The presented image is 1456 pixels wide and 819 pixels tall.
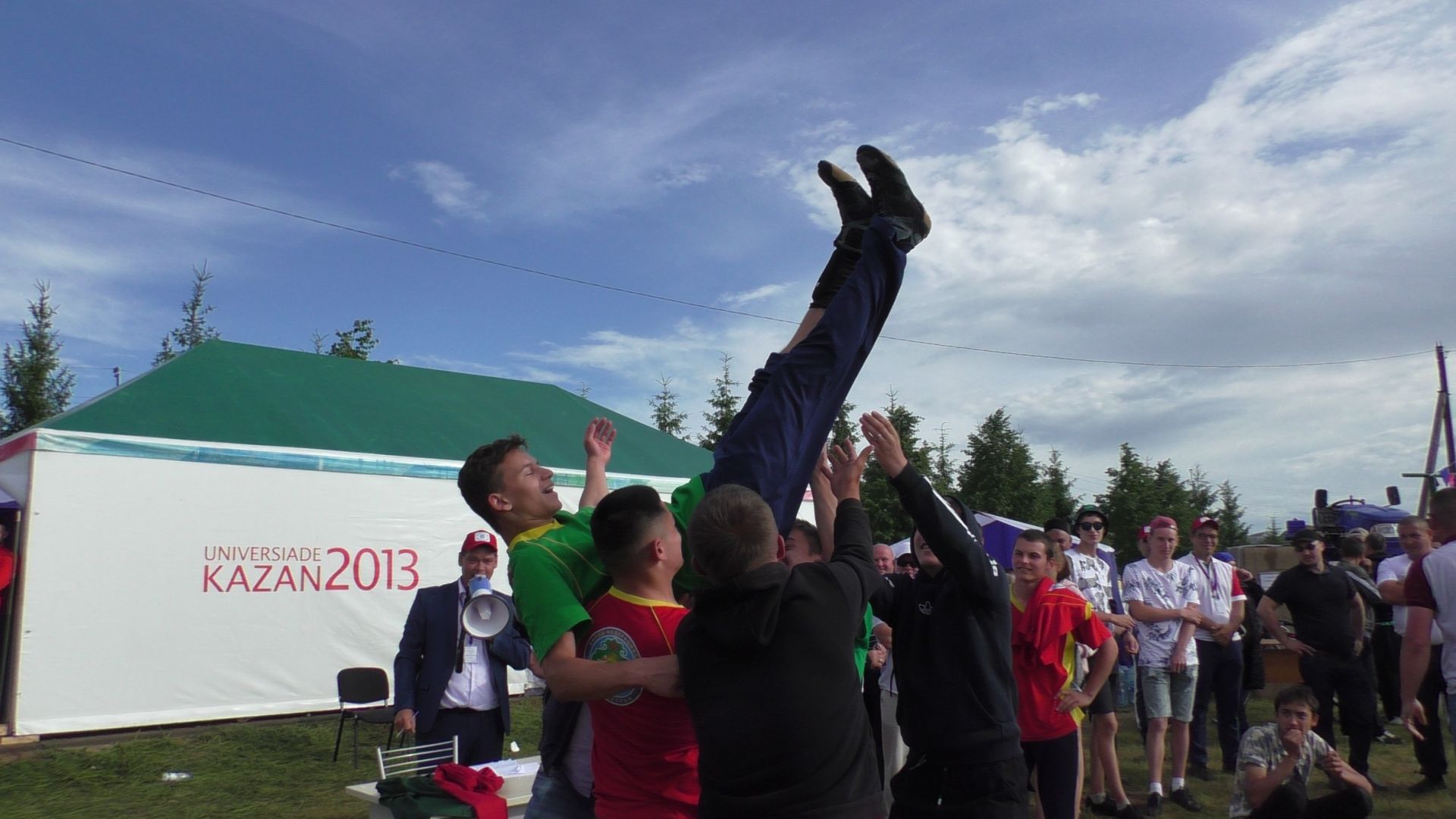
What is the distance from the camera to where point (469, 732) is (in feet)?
17.4

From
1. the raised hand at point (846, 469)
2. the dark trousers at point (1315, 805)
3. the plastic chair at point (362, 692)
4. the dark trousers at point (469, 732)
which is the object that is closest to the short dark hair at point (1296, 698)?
the dark trousers at point (1315, 805)

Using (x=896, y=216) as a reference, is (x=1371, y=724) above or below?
below

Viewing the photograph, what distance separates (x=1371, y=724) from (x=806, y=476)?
5.67m

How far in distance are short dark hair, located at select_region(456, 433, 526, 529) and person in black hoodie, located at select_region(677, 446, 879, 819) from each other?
37.0 inches

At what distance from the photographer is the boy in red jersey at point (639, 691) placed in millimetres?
2314

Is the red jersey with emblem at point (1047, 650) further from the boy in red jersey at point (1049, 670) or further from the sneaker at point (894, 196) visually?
the sneaker at point (894, 196)

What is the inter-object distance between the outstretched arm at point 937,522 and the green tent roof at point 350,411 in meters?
8.06

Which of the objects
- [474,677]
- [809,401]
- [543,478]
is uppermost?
[809,401]

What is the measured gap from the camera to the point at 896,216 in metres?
3.21

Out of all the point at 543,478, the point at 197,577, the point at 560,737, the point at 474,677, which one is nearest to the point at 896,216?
the point at 543,478

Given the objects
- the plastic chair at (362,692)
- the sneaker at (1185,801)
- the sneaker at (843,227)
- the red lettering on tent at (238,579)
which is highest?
the sneaker at (843,227)

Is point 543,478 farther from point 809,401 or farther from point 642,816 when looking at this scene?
point 642,816

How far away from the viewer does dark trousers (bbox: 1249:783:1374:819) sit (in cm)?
386

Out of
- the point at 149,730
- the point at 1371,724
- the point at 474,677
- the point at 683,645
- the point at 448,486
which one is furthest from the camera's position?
the point at 448,486
